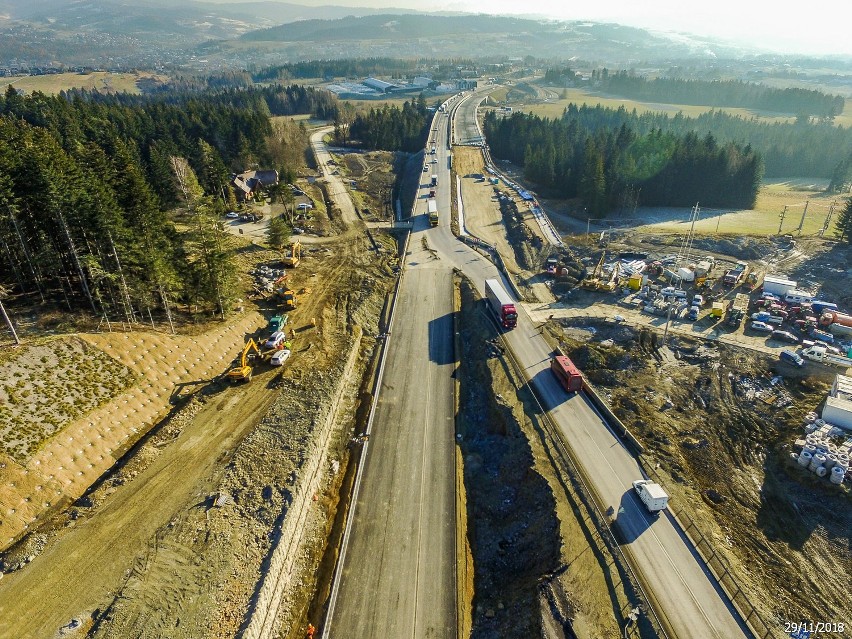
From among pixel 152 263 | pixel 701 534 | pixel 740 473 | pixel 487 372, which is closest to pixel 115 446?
pixel 152 263

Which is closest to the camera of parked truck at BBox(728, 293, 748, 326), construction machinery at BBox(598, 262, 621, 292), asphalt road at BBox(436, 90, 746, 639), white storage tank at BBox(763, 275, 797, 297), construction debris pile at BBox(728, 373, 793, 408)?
asphalt road at BBox(436, 90, 746, 639)

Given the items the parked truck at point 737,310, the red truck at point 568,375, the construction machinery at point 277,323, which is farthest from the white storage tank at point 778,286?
the construction machinery at point 277,323

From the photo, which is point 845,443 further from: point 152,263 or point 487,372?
point 152,263

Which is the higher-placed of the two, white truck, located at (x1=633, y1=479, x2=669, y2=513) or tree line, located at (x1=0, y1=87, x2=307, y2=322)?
tree line, located at (x1=0, y1=87, x2=307, y2=322)

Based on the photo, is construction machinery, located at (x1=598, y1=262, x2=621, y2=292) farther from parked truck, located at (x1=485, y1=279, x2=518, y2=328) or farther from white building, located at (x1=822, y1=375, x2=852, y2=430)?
white building, located at (x1=822, y1=375, x2=852, y2=430)

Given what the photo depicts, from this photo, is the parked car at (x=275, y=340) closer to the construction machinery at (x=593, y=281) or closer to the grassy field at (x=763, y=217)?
the construction machinery at (x=593, y=281)

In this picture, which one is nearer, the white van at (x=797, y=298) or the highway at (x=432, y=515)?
the highway at (x=432, y=515)

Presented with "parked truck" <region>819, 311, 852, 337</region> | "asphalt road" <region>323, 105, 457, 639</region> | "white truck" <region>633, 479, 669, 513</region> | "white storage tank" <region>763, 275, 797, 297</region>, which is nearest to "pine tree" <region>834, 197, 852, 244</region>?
"white storage tank" <region>763, 275, 797, 297</region>
